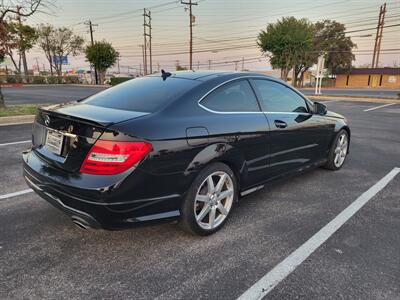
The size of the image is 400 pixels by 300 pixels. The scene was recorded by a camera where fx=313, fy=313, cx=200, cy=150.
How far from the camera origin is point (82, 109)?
9.21ft

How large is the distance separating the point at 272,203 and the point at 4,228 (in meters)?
2.87

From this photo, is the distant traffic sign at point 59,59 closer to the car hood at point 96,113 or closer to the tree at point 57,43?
the tree at point 57,43

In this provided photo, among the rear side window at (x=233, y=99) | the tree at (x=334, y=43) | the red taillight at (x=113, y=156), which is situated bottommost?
the red taillight at (x=113, y=156)

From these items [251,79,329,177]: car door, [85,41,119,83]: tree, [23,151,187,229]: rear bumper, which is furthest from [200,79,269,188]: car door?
[85,41,119,83]: tree

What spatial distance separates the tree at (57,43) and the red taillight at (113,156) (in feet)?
186

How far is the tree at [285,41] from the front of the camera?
33.0 meters

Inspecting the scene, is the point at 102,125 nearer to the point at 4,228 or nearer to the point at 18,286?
the point at 18,286

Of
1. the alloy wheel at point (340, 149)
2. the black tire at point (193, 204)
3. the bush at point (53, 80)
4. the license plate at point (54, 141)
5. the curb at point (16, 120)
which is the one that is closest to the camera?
the license plate at point (54, 141)

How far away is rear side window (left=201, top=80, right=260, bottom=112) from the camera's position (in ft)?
9.87

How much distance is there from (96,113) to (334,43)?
6196 cm

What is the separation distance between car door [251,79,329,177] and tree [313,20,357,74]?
188 ft

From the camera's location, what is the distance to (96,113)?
264cm

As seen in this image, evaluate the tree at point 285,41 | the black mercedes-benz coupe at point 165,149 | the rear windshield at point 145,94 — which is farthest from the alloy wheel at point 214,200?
the tree at point 285,41

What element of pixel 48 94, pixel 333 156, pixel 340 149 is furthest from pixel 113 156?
pixel 48 94
